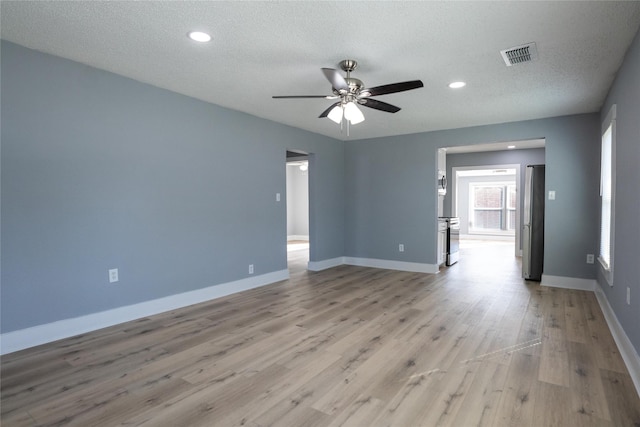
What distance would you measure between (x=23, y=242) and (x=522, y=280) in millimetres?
6044

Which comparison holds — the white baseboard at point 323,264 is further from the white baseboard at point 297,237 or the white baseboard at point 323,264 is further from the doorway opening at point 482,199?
the white baseboard at point 297,237

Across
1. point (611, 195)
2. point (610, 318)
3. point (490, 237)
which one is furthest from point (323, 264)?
point (490, 237)

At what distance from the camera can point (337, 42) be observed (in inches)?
103

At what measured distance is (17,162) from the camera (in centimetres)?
273

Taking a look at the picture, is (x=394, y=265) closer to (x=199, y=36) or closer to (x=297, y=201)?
(x=199, y=36)

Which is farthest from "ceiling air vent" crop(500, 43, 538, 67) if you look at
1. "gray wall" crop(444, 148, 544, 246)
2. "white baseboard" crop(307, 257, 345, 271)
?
"gray wall" crop(444, 148, 544, 246)

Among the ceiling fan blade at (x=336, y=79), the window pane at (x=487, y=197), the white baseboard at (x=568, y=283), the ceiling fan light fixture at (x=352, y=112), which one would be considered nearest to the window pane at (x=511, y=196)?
the window pane at (x=487, y=197)

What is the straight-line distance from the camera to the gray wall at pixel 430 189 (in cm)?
467

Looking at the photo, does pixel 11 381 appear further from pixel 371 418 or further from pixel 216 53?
pixel 216 53

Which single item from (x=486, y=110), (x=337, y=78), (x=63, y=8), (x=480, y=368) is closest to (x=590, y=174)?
(x=486, y=110)

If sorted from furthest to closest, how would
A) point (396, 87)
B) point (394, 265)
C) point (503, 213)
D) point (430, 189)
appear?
point (503, 213), point (394, 265), point (430, 189), point (396, 87)

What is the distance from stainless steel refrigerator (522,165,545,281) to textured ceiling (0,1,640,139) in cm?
144

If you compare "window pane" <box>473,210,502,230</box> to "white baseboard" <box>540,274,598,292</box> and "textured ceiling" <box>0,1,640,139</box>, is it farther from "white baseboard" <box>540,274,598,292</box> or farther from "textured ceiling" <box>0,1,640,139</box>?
"textured ceiling" <box>0,1,640,139</box>

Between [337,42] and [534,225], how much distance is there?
4.37m
